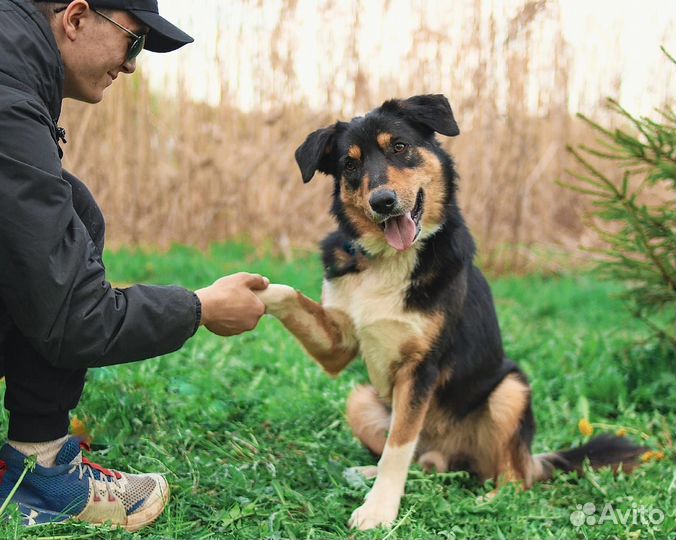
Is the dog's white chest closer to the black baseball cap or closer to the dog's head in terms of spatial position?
the dog's head

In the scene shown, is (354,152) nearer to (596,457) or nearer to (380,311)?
(380,311)

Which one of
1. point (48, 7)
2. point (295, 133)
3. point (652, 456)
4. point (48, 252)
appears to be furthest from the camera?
point (295, 133)

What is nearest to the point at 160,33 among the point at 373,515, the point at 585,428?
the point at 373,515

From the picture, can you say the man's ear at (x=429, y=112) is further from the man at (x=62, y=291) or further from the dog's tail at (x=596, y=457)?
the dog's tail at (x=596, y=457)

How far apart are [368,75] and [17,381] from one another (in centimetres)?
626

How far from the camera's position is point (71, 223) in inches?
84.0

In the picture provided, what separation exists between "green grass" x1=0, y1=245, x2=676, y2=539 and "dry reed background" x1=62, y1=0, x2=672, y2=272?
10.5ft

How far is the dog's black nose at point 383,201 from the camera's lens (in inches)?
119

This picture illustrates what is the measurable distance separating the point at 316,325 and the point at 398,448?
647mm

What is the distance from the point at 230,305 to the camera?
258cm

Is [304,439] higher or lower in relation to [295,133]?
lower

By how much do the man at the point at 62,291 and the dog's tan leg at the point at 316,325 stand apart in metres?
0.18

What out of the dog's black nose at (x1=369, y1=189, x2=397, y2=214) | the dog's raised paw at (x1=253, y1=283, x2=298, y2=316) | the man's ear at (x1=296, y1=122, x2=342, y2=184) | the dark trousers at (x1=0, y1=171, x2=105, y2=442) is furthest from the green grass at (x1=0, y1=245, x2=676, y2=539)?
the man's ear at (x1=296, y1=122, x2=342, y2=184)

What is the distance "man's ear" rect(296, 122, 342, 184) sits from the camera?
10.6 ft
